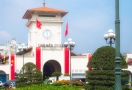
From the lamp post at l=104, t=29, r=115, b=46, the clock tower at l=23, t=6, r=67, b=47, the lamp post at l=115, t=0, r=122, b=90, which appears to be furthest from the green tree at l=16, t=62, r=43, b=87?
the lamp post at l=115, t=0, r=122, b=90

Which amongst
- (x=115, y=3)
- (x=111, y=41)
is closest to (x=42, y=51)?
(x=111, y=41)

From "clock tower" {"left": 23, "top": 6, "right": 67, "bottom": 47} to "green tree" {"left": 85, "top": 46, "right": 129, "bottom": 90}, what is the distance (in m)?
29.1

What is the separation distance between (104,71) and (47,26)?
3046 centimetres

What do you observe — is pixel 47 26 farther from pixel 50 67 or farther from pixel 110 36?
pixel 110 36

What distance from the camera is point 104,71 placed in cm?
1847

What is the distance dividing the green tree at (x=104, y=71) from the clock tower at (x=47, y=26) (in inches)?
1146

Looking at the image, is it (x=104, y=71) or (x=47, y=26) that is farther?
(x=47, y=26)

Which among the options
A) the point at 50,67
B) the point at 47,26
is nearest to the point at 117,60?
the point at 47,26

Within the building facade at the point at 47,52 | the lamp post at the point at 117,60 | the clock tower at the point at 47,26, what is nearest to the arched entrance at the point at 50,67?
the building facade at the point at 47,52

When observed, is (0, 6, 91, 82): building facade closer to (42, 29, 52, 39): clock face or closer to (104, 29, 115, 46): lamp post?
(42, 29, 52, 39): clock face

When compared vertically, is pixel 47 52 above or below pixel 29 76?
above

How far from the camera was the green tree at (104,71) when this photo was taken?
18203 millimetres

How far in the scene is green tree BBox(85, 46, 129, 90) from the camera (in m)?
18.2

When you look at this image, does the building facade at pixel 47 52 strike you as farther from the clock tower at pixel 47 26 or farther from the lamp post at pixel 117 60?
the lamp post at pixel 117 60
